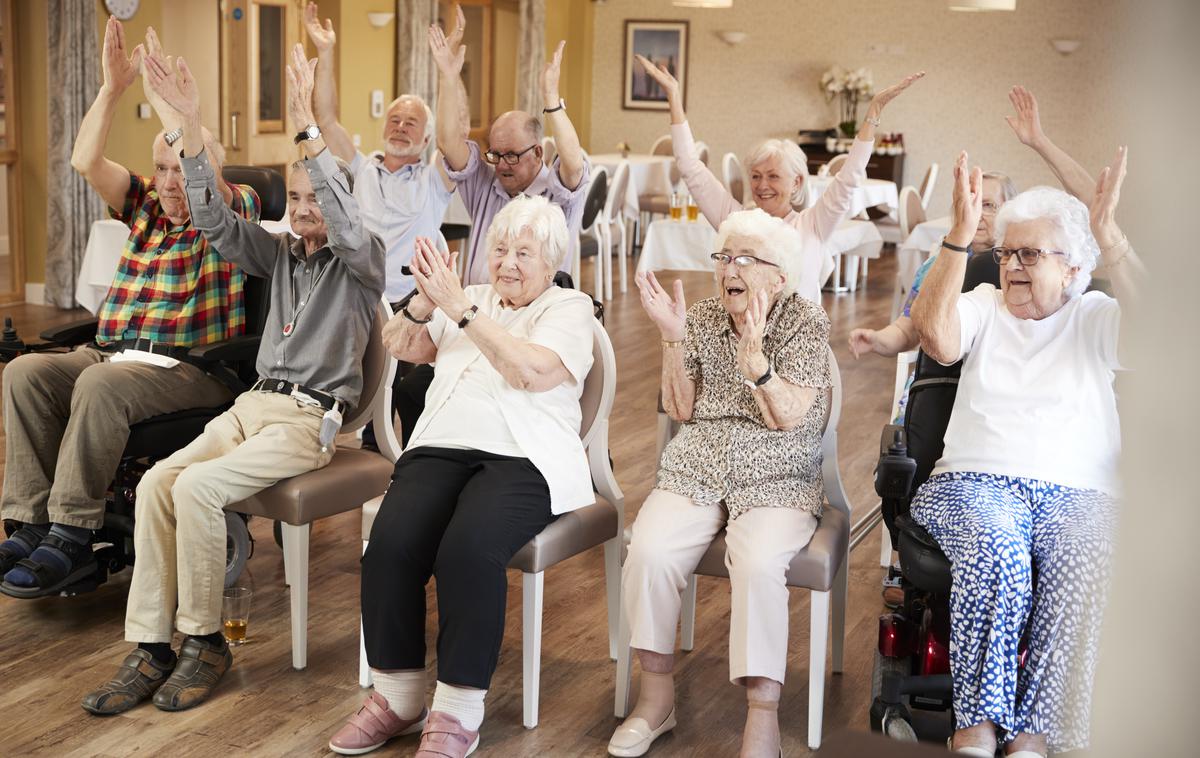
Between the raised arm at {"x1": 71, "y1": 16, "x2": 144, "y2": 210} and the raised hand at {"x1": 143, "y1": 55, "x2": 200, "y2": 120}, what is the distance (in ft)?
0.72

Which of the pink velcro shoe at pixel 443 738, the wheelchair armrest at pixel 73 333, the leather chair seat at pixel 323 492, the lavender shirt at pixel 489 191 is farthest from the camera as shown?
the lavender shirt at pixel 489 191

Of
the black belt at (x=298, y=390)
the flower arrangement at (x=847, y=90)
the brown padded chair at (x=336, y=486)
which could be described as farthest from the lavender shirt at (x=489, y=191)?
the flower arrangement at (x=847, y=90)

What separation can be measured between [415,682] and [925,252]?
17.4ft

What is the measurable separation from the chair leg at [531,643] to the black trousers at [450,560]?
0.30 ft

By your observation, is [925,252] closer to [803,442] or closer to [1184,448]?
[803,442]

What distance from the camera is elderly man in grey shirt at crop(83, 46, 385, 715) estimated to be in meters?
2.79

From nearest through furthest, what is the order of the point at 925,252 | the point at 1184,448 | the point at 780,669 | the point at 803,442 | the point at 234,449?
1. the point at 1184,448
2. the point at 780,669
3. the point at 803,442
4. the point at 234,449
5. the point at 925,252

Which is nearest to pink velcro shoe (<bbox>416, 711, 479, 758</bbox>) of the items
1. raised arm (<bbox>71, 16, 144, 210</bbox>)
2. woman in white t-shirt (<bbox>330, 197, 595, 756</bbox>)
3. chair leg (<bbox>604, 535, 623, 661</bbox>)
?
woman in white t-shirt (<bbox>330, 197, 595, 756</bbox>)

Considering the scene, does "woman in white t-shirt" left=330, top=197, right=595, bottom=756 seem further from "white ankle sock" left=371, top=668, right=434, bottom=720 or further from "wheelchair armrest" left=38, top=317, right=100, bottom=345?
"wheelchair armrest" left=38, top=317, right=100, bottom=345

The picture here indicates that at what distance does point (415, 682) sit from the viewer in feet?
8.59

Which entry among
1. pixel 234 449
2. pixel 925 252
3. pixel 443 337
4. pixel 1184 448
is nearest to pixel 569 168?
pixel 443 337

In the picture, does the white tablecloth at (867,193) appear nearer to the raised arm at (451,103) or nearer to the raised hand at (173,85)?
the raised arm at (451,103)

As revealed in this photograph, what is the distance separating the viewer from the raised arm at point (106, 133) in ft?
11.0

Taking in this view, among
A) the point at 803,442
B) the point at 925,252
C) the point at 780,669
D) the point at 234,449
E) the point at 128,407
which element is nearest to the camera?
the point at 780,669
